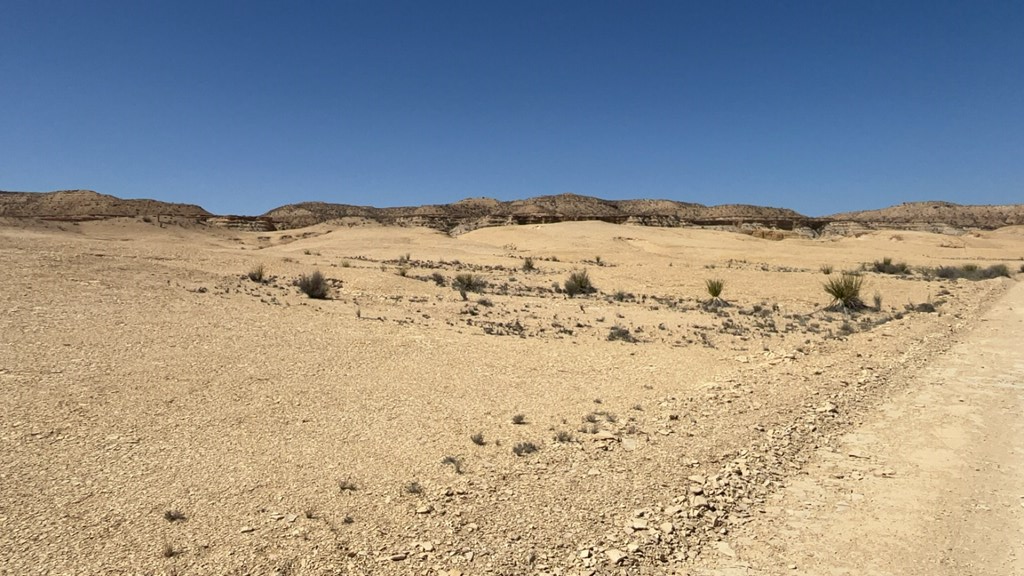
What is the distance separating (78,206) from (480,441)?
88.9 metres

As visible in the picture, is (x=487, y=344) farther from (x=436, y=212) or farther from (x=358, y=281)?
(x=436, y=212)

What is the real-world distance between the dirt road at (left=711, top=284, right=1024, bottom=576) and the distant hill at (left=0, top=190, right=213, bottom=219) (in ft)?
268

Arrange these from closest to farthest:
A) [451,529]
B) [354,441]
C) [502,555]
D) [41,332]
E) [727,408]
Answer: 1. [502,555]
2. [451,529]
3. [354,441]
4. [727,408]
5. [41,332]

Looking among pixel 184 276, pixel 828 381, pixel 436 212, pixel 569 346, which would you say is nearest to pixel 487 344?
pixel 569 346

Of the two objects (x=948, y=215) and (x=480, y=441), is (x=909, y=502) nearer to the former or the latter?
(x=480, y=441)

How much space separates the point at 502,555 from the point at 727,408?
504cm

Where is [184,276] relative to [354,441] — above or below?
above

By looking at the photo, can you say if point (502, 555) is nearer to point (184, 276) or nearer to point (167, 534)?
point (167, 534)

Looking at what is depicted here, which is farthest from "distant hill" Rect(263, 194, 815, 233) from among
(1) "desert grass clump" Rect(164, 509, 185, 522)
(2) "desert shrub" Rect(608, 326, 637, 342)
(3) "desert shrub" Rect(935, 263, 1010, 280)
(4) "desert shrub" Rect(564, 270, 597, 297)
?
(1) "desert grass clump" Rect(164, 509, 185, 522)

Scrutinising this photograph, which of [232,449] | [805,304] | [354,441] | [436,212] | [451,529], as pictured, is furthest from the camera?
[436,212]

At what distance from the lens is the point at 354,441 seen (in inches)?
275

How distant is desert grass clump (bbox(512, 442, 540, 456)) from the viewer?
679 centimetres

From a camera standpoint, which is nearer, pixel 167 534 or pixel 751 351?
pixel 167 534

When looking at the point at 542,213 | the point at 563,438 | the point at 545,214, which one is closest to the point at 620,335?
the point at 563,438
